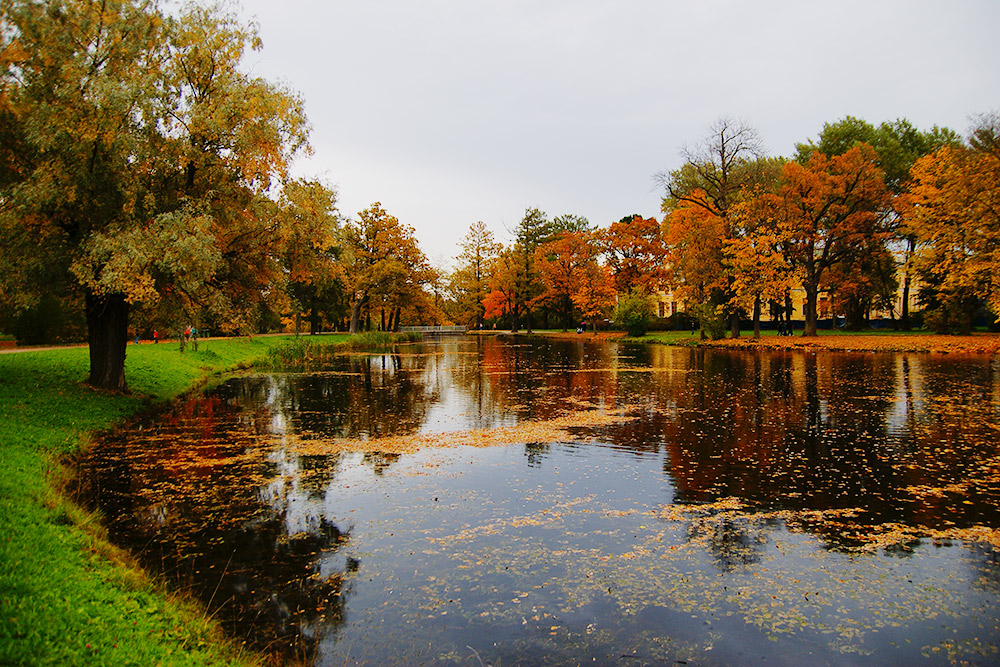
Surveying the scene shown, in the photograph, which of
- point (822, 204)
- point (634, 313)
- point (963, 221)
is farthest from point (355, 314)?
point (963, 221)

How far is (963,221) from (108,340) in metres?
38.5

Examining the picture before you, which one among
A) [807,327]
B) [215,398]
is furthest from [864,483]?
[807,327]

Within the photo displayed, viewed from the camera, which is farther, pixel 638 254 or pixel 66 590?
pixel 638 254

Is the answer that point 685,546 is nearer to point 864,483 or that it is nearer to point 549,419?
point 864,483

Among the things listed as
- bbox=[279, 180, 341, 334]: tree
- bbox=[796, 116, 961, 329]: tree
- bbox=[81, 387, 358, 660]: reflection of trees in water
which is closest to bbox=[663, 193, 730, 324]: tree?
bbox=[796, 116, 961, 329]: tree

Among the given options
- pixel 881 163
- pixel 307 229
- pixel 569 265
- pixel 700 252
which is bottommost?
pixel 307 229

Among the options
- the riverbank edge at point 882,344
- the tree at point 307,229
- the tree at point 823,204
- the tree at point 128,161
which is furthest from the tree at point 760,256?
the tree at point 128,161

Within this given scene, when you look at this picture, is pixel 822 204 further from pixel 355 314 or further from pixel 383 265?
pixel 355 314

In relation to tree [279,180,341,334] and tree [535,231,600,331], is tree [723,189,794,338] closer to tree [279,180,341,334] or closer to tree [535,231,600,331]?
tree [535,231,600,331]

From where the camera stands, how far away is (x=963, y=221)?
3064cm

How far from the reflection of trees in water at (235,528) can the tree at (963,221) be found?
27.4m

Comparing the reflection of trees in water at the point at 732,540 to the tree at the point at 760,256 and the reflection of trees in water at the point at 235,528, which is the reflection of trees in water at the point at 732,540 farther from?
the tree at the point at 760,256

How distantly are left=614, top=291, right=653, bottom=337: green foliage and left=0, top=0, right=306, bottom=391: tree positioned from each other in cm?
4204

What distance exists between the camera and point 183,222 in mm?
14156
